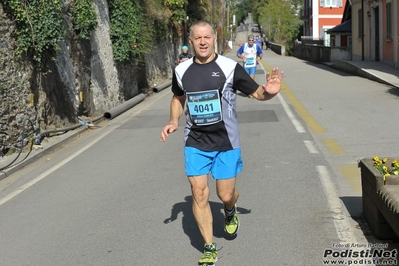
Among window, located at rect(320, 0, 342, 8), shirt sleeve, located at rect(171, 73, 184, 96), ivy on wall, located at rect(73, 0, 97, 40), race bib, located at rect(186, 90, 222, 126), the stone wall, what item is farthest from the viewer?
window, located at rect(320, 0, 342, 8)

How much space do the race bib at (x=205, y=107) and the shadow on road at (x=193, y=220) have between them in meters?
1.21

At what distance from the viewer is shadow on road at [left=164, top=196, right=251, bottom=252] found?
19.7 ft

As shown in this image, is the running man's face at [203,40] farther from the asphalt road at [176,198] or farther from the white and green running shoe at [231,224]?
the asphalt road at [176,198]

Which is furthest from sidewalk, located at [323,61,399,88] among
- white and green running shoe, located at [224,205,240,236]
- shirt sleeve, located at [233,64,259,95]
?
shirt sleeve, located at [233,64,259,95]

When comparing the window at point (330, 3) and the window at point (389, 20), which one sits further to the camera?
the window at point (330, 3)

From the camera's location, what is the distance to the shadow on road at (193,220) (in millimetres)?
6020

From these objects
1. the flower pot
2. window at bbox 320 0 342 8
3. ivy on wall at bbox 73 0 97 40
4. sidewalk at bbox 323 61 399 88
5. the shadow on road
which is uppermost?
window at bbox 320 0 342 8

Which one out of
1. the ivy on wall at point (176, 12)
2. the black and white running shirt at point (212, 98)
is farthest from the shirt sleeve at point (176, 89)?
the ivy on wall at point (176, 12)

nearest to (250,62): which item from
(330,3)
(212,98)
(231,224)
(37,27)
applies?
(37,27)

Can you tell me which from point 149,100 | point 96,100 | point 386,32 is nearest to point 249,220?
point 96,100

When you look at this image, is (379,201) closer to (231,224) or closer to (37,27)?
(231,224)

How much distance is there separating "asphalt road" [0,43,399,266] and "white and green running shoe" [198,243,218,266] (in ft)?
0.57

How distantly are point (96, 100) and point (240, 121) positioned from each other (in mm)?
5060

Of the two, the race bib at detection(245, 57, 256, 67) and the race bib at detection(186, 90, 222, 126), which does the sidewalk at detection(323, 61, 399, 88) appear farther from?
the race bib at detection(186, 90, 222, 126)
